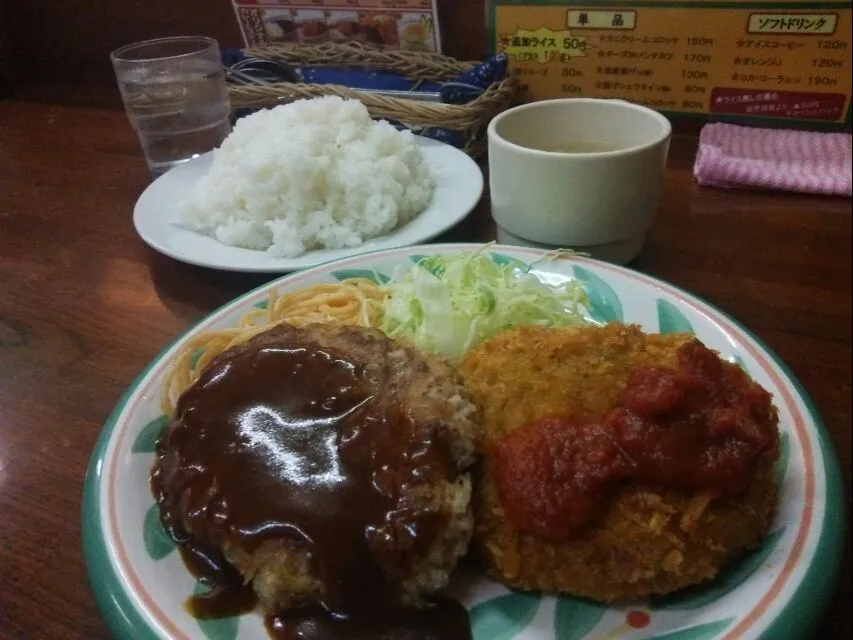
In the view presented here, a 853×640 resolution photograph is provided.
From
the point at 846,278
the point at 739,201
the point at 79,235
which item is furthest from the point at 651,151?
the point at 79,235

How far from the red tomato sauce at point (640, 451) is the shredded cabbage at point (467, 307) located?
22.2 inches

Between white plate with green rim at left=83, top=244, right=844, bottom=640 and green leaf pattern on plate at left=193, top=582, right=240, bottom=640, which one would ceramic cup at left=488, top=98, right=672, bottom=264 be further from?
green leaf pattern on plate at left=193, top=582, right=240, bottom=640

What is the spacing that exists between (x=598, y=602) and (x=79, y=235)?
7.24 ft

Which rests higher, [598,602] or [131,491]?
[131,491]

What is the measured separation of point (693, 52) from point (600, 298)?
5.21 ft

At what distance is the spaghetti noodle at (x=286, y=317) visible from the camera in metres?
1.43

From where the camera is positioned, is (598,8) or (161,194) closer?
(161,194)

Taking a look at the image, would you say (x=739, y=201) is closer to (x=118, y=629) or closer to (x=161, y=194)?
(x=161, y=194)

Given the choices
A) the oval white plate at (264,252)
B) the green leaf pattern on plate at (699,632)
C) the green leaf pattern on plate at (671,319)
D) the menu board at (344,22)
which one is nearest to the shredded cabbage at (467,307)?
the green leaf pattern on plate at (671,319)

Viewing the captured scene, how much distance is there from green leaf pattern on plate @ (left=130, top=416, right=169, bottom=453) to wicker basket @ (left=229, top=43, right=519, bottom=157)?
1.72 meters

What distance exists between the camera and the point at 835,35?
2488 mm

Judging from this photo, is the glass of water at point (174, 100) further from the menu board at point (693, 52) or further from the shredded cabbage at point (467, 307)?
the shredded cabbage at point (467, 307)

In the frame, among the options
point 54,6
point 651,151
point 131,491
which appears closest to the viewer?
point 131,491

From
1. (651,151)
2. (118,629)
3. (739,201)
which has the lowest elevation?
(739,201)
